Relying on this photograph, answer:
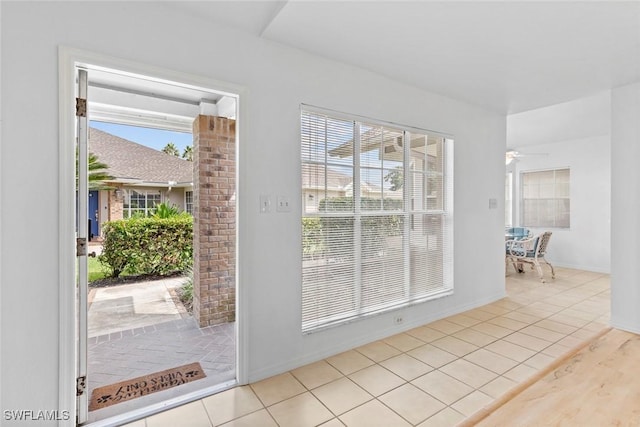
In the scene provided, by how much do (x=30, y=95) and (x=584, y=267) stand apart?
8.63 m

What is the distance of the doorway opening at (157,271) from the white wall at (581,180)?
496 centimetres

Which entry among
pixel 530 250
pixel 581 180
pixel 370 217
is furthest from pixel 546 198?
pixel 370 217

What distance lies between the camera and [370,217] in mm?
3086

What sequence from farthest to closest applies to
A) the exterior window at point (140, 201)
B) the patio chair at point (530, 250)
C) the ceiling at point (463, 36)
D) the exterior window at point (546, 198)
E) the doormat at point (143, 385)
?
the exterior window at point (546, 198), the exterior window at point (140, 201), the patio chair at point (530, 250), the doormat at point (143, 385), the ceiling at point (463, 36)

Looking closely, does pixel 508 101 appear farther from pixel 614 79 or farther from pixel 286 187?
pixel 286 187

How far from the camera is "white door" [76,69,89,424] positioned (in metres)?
1.88

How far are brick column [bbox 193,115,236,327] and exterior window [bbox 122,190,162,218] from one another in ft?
11.6

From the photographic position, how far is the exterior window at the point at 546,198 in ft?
22.1

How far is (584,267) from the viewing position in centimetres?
638

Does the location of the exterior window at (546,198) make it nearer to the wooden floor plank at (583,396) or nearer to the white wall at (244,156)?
the white wall at (244,156)

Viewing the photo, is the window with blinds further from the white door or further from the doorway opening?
the white door

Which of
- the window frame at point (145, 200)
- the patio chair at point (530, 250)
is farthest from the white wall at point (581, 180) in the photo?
the window frame at point (145, 200)

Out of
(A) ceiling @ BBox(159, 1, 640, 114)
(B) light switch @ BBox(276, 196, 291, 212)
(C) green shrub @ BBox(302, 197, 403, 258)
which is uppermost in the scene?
(A) ceiling @ BBox(159, 1, 640, 114)

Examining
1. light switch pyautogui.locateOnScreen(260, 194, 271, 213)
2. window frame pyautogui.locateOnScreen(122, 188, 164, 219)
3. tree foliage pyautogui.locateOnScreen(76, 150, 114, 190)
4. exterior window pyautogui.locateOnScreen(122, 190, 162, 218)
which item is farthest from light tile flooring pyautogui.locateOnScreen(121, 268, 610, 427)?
exterior window pyautogui.locateOnScreen(122, 190, 162, 218)
